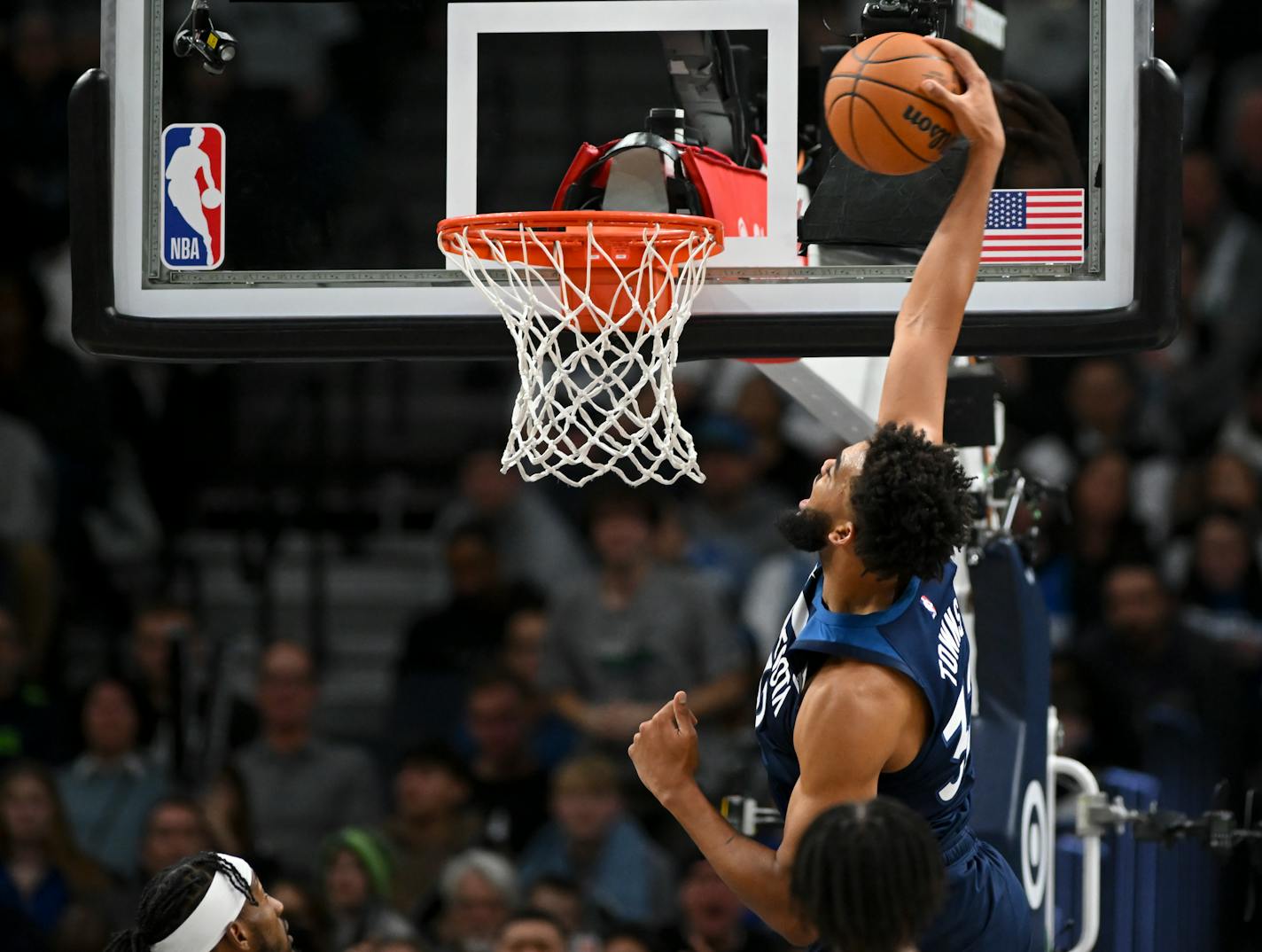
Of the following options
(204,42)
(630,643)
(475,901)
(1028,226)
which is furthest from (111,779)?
(1028,226)

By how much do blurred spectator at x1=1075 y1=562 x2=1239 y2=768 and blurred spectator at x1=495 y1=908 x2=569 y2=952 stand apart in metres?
2.08

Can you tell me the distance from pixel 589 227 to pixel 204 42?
0.91 m

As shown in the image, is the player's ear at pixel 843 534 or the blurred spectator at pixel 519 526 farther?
the blurred spectator at pixel 519 526

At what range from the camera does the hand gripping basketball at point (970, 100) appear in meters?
3.44

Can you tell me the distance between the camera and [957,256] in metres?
3.55

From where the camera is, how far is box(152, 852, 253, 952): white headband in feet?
11.3

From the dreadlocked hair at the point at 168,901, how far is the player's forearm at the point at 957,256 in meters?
1.59

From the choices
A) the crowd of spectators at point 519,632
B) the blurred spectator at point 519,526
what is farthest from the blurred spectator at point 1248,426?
the blurred spectator at point 519,526

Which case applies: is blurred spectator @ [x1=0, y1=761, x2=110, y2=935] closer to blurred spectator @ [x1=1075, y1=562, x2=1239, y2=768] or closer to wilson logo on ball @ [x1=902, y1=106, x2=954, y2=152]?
blurred spectator @ [x1=1075, y1=562, x2=1239, y2=768]

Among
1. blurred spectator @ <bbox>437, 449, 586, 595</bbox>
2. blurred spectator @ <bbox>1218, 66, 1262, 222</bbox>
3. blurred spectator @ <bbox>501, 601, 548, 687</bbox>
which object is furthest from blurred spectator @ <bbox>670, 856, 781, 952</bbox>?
blurred spectator @ <bbox>1218, 66, 1262, 222</bbox>

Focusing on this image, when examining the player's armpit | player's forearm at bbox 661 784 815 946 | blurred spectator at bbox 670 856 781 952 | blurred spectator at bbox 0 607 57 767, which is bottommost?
blurred spectator at bbox 670 856 781 952

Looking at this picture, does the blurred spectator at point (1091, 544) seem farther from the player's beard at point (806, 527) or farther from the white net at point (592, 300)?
the player's beard at point (806, 527)

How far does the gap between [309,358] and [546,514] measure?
3772 millimetres

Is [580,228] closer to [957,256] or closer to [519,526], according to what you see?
[957,256]
